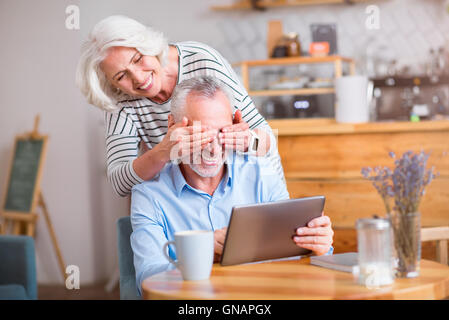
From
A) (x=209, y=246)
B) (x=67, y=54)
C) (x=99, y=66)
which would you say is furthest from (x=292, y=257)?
(x=67, y=54)

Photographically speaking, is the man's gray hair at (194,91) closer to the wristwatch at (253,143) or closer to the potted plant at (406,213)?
the wristwatch at (253,143)

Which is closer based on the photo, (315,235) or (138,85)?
(315,235)

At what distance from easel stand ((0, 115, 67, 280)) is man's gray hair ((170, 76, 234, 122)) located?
227cm

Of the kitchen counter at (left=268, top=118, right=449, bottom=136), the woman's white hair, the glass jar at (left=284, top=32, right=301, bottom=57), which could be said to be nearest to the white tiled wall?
the glass jar at (left=284, top=32, right=301, bottom=57)

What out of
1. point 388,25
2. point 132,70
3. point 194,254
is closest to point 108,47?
point 132,70

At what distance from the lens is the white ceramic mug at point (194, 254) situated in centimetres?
107

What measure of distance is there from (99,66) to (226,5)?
2.64 meters

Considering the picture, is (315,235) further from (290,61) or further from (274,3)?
(274,3)

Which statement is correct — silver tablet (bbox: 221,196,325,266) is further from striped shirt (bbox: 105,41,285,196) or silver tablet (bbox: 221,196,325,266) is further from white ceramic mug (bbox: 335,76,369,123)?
white ceramic mug (bbox: 335,76,369,123)

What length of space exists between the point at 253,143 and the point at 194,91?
0.75 feet

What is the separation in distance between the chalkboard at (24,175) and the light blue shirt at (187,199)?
7.46ft

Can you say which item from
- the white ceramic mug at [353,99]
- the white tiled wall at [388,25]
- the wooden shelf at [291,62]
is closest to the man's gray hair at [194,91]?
the white ceramic mug at [353,99]

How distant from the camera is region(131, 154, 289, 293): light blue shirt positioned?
4.56 feet

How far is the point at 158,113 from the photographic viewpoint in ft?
6.11
